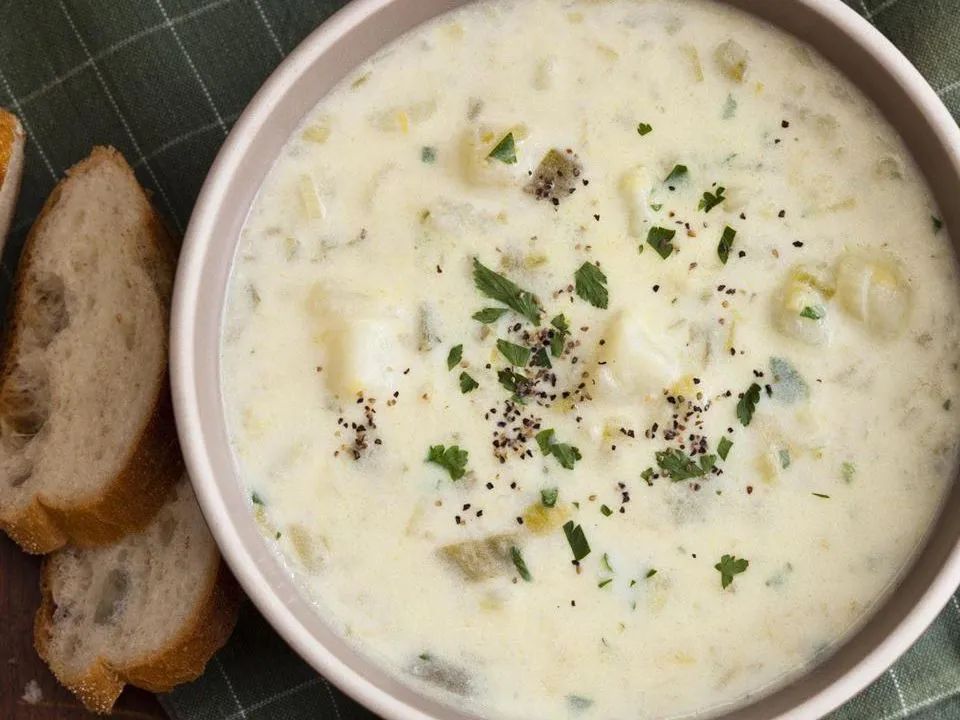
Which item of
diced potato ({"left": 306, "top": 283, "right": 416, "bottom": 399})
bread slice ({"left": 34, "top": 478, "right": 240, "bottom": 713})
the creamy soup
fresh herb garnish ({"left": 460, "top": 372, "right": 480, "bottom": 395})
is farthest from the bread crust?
fresh herb garnish ({"left": 460, "top": 372, "right": 480, "bottom": 395})

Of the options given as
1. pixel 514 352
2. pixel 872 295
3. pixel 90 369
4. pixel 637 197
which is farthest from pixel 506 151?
pixel 90 369

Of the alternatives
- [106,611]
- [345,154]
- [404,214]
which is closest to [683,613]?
[404,214]

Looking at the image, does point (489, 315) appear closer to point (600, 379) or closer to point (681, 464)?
point (600, 379)

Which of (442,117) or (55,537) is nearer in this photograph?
(442,117)

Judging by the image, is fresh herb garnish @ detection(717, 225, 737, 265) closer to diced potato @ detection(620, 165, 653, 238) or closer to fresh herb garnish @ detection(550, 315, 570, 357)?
diced potato @ detection(620, 165, 653, 238)

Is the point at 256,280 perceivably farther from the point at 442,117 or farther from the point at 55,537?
the point at 55,537
